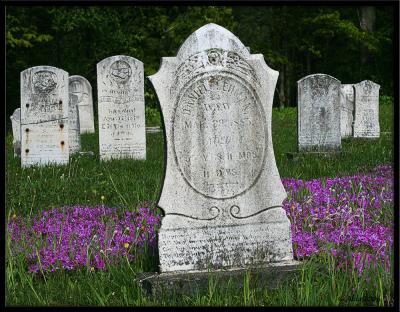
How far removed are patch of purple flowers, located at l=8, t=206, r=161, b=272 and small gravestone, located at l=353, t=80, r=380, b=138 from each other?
37.8ft

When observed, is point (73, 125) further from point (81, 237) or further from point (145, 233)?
point (145, 233)

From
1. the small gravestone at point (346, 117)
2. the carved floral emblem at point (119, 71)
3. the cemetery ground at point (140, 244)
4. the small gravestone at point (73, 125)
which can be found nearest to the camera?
the cemetery ground at point (140, 244)

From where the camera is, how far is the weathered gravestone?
13.3 metres

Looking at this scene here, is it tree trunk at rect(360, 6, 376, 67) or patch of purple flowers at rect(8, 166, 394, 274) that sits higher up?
tree trunk at rect(360, 6, 376, 67)

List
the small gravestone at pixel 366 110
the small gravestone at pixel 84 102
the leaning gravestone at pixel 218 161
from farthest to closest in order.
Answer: the small gravestone at pixel 84 102 < the small gravestone at pixel 366 110 < the leaning gravestone at pixel 218 161

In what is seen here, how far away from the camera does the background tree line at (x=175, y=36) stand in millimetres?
33188

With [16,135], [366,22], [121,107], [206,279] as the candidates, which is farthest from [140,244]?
[366,22]

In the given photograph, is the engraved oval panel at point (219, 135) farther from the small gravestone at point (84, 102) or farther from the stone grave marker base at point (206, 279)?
the small gravestone at point (84, 102)

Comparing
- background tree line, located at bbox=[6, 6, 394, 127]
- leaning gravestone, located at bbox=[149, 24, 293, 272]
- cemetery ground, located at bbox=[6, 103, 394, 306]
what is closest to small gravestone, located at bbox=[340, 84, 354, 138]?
cemetery ground, located at bbox=[6, 103, 394, 306]

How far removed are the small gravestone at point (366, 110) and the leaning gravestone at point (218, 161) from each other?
13.1 m

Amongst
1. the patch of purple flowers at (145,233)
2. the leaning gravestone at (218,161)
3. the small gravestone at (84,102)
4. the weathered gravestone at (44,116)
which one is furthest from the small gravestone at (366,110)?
the leaning gravestone at (218,161)

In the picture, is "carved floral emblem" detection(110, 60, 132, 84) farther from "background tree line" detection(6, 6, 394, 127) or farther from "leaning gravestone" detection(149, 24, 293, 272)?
"background tree line" detection(6, 6, 394, 127)

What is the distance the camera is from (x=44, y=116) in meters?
13.4
